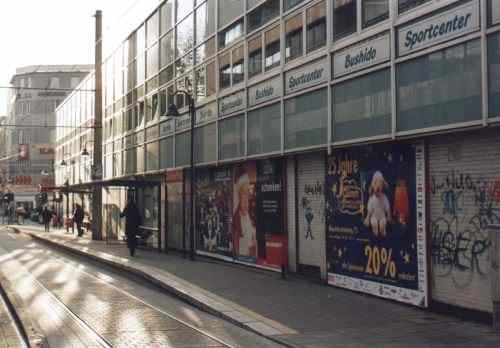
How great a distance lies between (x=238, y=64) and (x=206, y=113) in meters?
2.88

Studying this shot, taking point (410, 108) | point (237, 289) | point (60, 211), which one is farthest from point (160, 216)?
point (60, 211)

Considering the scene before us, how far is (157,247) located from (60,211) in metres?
33.6

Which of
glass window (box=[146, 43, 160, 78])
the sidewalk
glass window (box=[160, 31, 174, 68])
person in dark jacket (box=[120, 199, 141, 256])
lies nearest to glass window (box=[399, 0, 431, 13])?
the sidewalk

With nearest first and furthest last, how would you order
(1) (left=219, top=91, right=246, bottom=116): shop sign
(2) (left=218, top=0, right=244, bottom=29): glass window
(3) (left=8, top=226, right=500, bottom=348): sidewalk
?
1. (3) (left=8, top=226, right=500, bottom=348): sidewalk
2. (1) (left=219, top=91, right=246, bottom=116): shop sign
3. (2) (left=218, top=0, right=244, bottom=29): glass window

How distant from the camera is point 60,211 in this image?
5928 cm

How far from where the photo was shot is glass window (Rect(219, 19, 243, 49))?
64.5 feet

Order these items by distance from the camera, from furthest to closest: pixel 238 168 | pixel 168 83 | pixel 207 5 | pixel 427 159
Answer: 1. pixel 168 83
2. pixel 207 5
3. pixel 238 168
4. pixel 427 159

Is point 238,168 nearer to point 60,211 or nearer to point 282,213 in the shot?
point 282,213

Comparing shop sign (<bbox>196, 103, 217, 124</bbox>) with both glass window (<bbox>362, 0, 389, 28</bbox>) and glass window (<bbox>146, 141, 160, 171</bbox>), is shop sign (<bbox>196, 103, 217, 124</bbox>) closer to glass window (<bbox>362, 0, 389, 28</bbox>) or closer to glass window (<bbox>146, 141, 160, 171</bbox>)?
glass window (<bbox>146, 141, 160, 171</bbox>)

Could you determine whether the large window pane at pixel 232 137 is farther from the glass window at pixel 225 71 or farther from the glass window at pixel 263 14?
the glass window at pixel 263 14

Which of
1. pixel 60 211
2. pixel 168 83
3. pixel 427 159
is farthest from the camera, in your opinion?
pixel 60 211

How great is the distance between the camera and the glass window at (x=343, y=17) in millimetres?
13883

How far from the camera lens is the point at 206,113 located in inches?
879

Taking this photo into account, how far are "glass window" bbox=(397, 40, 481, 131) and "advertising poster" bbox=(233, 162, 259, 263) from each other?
7.39 meters
